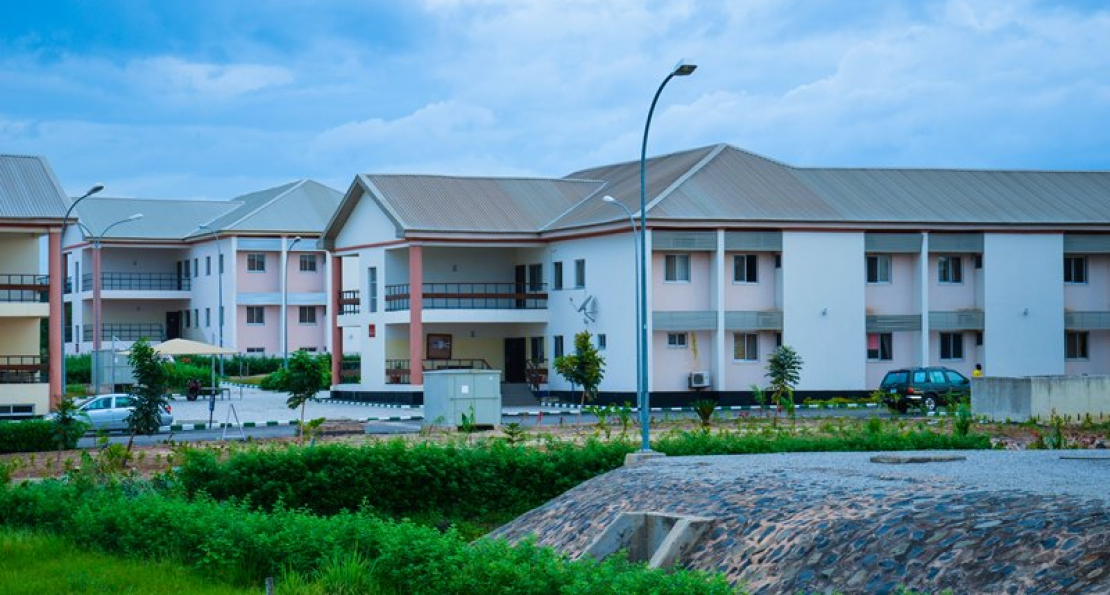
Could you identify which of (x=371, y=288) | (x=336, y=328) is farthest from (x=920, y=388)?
(x=336, y=328)

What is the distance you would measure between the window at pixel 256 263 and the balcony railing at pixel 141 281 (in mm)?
7541

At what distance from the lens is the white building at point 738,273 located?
51.6 m

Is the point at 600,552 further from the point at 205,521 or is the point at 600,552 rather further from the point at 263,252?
the point at 263,252

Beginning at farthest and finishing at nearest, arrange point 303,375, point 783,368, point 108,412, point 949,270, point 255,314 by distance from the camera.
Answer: point 255,314 < point 949,270 < point 783,368 < point 108,412 < point 303,375

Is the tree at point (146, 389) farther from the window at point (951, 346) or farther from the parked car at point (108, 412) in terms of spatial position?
the window at point (951, 346)

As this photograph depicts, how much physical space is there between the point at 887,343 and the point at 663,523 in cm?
3864

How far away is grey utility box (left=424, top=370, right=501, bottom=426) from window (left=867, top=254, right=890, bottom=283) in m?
18.4

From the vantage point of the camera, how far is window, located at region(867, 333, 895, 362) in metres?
53.7

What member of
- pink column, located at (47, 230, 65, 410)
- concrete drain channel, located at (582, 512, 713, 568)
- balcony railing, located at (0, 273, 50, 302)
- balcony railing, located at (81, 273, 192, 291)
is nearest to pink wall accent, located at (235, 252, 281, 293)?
balcony railing, located at (81, 273, 192, 291)

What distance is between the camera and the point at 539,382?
5581 centimetres

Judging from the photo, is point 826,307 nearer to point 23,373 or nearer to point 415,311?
point 415,311

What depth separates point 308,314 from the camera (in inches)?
3231

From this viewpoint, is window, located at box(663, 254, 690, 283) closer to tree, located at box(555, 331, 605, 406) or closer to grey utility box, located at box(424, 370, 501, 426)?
tree, located at box(555, 331, 605, 406)

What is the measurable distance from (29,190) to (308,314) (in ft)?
105
